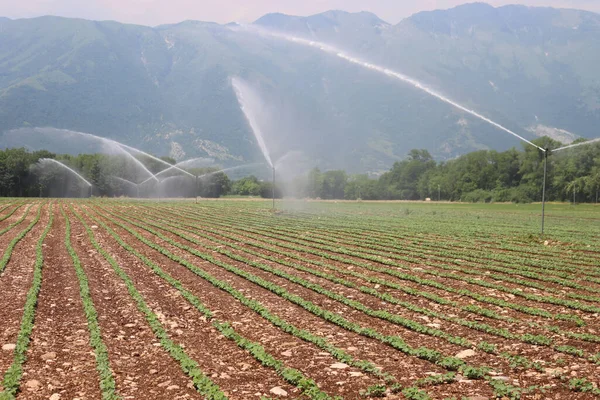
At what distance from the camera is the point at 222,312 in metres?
12.1

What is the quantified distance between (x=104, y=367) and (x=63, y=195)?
130 metres

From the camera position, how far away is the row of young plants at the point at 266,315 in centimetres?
848

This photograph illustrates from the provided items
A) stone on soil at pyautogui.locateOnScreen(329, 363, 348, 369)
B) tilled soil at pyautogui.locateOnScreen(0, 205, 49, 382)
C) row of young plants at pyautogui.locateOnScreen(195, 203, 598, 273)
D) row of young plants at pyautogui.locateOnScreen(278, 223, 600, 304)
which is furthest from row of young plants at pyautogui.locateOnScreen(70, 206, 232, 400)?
row of young plants at pyautogui.locateOnScreen(195, 203, 598, 273)

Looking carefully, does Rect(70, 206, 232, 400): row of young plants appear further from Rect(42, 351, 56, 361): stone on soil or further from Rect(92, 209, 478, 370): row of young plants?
Rect(92, 209, 478, 370): row of young plants

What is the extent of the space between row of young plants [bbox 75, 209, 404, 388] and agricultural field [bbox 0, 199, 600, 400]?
5cm

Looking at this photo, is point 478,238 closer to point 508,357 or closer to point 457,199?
point 508,357

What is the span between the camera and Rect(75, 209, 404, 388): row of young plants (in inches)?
334

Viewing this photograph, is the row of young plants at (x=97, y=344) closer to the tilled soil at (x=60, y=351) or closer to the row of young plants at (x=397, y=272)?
the tilled soil at (x=60, y=351)

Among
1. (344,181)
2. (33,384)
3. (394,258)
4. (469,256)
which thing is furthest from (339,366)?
(344,181)

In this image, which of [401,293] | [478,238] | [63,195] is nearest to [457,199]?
[63,195]

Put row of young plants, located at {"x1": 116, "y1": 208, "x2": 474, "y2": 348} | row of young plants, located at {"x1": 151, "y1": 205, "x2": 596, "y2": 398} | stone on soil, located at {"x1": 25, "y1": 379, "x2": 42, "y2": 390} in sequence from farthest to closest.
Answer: row of young plants, located at {"x1": 116, "y1": 208, "x2": 474, "y2": 348}
stone on soil, located at {"x1": 25, "y1": 379, "x2": 42, "y2": 390}
row of young plants, located at {"x1": 151, "y1": 205, "x2": 596, "y2": 398}

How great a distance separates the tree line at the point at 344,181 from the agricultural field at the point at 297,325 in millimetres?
70982

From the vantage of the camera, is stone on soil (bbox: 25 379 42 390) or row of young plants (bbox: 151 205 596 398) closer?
row of young plants (bbox: 151 205 596 398)

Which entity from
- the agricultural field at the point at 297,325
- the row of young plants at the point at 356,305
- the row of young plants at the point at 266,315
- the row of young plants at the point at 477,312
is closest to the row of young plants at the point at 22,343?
the agricultural field at the point at 297,325
